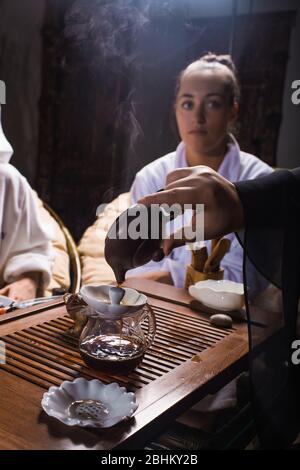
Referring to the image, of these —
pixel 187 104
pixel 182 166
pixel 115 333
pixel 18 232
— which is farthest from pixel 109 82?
pixel 115 333

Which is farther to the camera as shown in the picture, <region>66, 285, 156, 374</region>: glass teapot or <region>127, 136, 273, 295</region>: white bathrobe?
<region>127, 136, 273, 295</region>: white bathrobe

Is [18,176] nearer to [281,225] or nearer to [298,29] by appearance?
[281,225]

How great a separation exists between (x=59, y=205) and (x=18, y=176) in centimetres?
206

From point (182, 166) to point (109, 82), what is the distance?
1578mm

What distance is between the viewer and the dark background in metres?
3.54

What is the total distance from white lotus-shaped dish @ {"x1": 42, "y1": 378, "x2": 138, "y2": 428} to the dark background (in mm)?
2767

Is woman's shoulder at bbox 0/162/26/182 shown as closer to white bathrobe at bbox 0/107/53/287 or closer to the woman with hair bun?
white bathrobe at bbox 0/107/53/287

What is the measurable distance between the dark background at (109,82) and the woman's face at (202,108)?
0.83 m

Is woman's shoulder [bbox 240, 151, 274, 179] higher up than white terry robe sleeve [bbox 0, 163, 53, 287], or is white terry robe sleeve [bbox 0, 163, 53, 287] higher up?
woman's shoulder [bbox 240, 151, 274, 179]

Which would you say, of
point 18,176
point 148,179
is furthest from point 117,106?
point 18,176

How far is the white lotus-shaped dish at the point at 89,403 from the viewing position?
92 centimetres

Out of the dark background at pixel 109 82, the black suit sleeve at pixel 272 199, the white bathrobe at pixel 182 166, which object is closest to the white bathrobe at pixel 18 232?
the white bathrobe at pixel 182 166

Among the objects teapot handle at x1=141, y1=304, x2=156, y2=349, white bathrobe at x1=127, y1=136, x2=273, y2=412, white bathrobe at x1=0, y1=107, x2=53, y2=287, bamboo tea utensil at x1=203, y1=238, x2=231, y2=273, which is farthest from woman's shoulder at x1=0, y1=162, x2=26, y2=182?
A: teapot handle at x1=141, y1=304, x2=156, y2=349

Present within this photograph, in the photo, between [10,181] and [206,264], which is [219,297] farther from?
[10,181]
